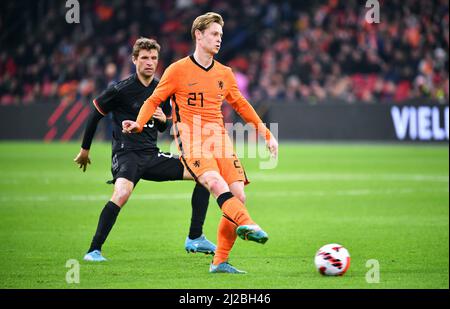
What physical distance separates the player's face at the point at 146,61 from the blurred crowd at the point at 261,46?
59.7ft

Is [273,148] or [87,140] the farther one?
[87,140]

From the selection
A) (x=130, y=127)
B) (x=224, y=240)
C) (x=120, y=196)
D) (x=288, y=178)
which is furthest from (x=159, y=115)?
(x=288, y=178)

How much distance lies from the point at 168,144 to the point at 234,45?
5964mm

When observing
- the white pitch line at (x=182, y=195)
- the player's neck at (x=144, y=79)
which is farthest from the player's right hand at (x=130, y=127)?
the white pitch line at (x=182, y=195)

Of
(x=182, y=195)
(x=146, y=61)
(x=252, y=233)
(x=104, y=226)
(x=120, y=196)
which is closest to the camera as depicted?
(x=252, y=233)

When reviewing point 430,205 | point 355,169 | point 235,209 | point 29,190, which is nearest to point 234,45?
point 355,169

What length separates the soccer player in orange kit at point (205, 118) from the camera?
844 centimetres

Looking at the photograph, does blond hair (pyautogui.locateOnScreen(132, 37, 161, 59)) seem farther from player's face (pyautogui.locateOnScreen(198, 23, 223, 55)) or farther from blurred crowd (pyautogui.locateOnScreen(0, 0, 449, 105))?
blurred crowd (pyautogui.locateOnScreen(0, 0, 449, 105))

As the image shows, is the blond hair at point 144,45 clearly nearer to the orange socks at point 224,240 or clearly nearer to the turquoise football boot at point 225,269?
the orange socks at point 224,240

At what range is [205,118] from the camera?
860 centimetres

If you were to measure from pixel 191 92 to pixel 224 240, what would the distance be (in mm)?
1380

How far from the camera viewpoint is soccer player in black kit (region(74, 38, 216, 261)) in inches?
381

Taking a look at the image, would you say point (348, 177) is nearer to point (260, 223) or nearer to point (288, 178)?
point (288, 178)

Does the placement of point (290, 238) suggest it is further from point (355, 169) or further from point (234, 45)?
point (234, 45)
